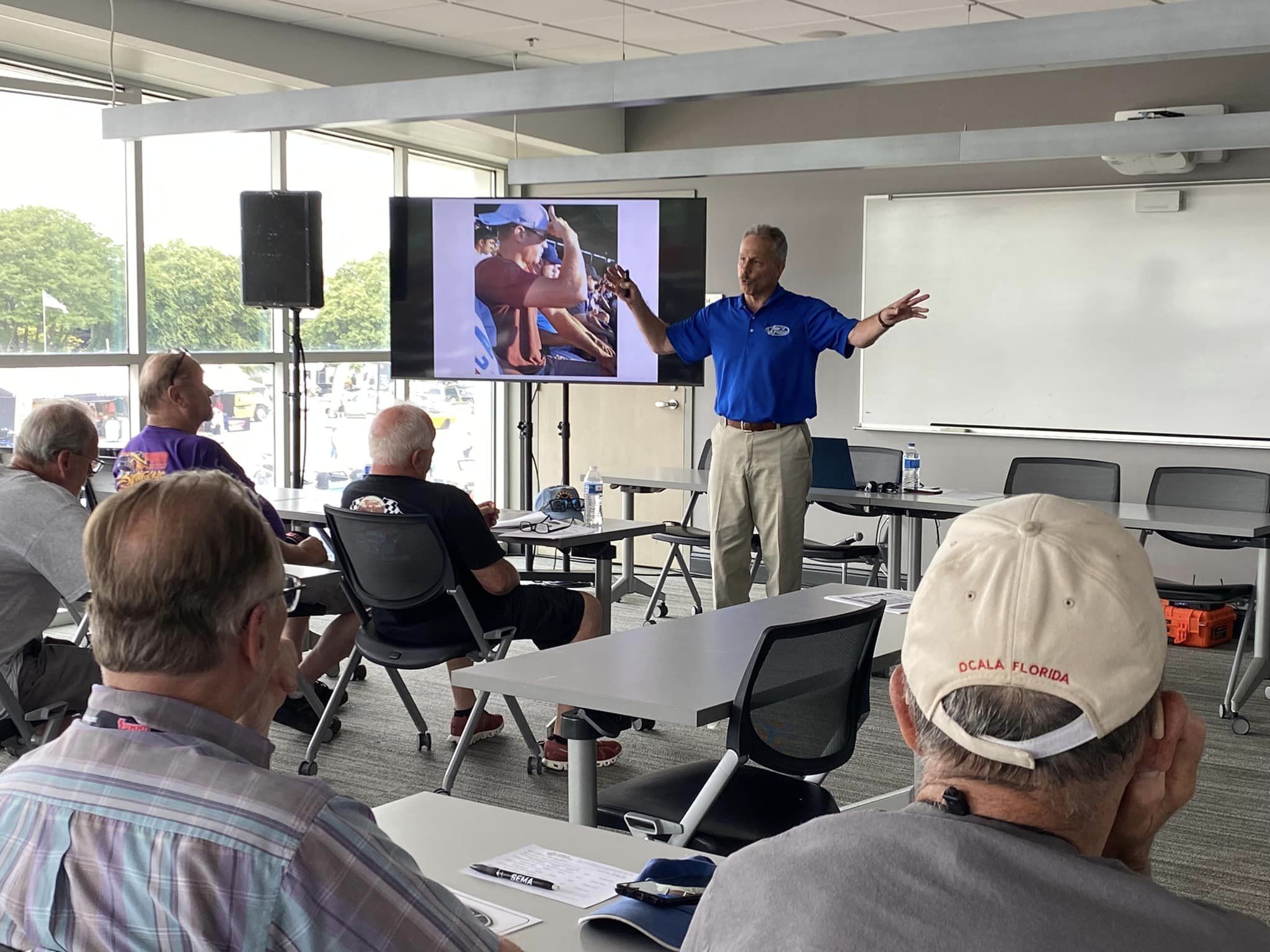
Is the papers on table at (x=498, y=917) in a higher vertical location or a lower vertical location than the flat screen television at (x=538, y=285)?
lower

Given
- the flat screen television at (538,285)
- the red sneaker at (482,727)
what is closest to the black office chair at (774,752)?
the red sneaker at (482,727)

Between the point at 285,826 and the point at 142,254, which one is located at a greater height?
the point at 142,254

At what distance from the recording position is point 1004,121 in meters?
7.89

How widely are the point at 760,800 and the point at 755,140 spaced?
6.63m

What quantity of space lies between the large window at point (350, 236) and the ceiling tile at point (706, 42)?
1.93 meters

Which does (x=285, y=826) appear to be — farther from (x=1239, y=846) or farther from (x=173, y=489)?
(x=1239, y=846)

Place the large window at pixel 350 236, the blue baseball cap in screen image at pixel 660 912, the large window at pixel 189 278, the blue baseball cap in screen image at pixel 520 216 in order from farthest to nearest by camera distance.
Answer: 1. the large window at pixel 350 236
2. the blue baseball cap in screen image at pixel 520 216
3. the large window at pixel 189 278
4. the blue baseball cap in screen image at pixel 660 912

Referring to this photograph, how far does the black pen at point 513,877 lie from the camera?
172cm

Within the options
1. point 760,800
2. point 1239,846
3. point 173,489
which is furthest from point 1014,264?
point 173,489

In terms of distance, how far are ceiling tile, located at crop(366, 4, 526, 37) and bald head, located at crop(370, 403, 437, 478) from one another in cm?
287

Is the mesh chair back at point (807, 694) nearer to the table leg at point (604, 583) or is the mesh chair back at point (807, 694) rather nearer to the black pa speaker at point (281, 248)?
the table leg at point (604, 583)

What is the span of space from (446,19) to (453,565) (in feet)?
11.9

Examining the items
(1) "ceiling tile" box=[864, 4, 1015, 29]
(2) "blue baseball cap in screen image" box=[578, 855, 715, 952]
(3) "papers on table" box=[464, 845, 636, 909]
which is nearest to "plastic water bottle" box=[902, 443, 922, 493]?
(1) "ceiling tile" box=[864, 4, 1015, 29]

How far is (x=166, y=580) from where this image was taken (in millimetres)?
1381
